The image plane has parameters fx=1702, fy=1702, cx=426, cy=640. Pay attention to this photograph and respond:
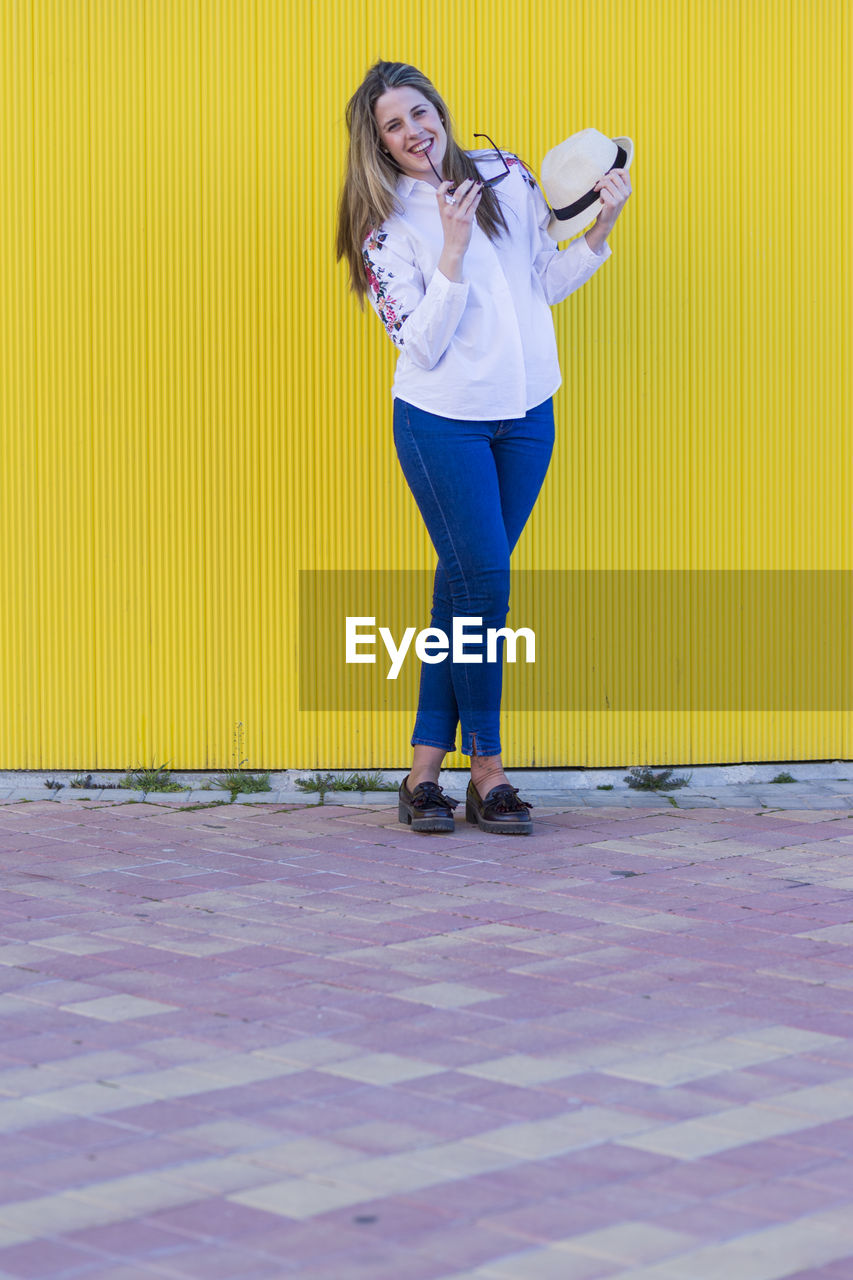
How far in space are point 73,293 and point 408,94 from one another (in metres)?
1.21

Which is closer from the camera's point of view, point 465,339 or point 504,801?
point 465,339

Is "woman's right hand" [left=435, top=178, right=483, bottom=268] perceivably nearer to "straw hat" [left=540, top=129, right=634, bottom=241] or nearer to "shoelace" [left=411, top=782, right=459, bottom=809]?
"straw hat" [left=540, top=129, right=634, bottom=241]

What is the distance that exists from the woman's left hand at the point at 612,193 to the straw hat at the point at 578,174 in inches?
0.7

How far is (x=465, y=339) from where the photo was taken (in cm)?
413

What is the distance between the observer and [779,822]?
14.5 feet

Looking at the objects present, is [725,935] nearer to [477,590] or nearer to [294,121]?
[477,590]

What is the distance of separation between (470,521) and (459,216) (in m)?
0.73

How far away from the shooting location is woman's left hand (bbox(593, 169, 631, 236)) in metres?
4.18

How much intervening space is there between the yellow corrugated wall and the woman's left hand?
0.65 m

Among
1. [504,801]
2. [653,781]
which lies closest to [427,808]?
[504,801]
